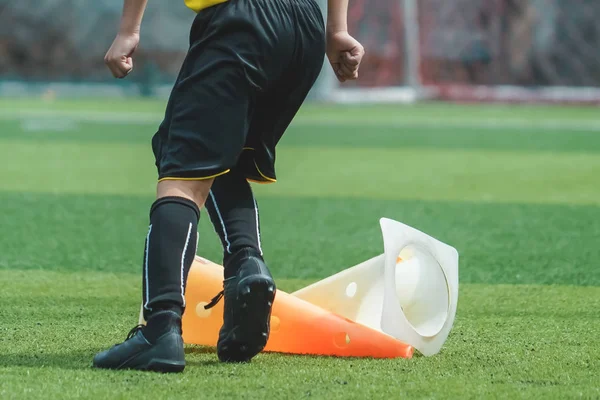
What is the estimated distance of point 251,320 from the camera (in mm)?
3488

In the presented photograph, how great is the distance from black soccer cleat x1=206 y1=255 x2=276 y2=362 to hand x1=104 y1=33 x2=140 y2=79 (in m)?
0.67

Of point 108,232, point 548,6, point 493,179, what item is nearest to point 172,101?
point 108,232

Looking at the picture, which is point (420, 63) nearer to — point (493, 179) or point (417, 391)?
point (493, 179)

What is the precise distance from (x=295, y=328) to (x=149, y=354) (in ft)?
1.90

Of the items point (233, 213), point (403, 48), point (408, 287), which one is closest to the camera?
point (233, 213)

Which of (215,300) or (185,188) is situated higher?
(185,188)

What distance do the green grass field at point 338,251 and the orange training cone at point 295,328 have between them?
0.21 feet

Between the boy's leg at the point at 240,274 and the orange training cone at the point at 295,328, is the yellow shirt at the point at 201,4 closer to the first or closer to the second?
the boy's leg at the point at 240,274

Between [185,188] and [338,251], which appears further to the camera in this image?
[338,251]

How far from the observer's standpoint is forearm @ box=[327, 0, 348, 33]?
3605 millimetres

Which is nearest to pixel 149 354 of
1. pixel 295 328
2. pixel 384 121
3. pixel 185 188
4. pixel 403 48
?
pixel 185 188

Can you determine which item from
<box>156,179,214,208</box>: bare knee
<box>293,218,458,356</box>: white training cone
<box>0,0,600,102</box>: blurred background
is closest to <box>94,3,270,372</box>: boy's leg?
<box>156,179,214,208</box>: bare knee

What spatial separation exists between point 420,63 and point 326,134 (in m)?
12.7

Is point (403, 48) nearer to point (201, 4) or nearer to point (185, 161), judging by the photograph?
point (201, 4)
